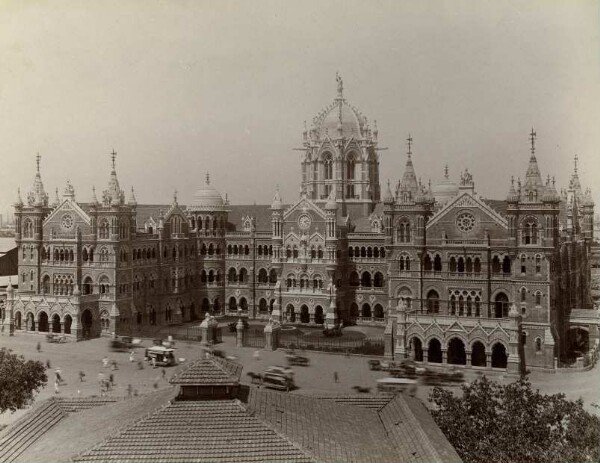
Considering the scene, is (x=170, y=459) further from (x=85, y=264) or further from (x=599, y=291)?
(x=599, y=291)

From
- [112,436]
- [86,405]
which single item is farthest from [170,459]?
[86,405]

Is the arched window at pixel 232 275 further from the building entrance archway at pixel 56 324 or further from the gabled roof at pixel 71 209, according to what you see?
the building entrance archway at pixel 56 324

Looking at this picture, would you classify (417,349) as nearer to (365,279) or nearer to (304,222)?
(365,279)

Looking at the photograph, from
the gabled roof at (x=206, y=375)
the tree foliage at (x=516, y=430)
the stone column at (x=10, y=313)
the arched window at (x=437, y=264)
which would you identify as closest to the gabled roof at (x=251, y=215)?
the arched window at (x=437, y=264)

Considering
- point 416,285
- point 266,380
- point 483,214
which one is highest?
point 483,214

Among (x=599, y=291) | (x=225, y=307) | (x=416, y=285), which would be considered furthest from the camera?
(x=599, y=291)

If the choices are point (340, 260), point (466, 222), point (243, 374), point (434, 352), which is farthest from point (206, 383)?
point (340, 260)
